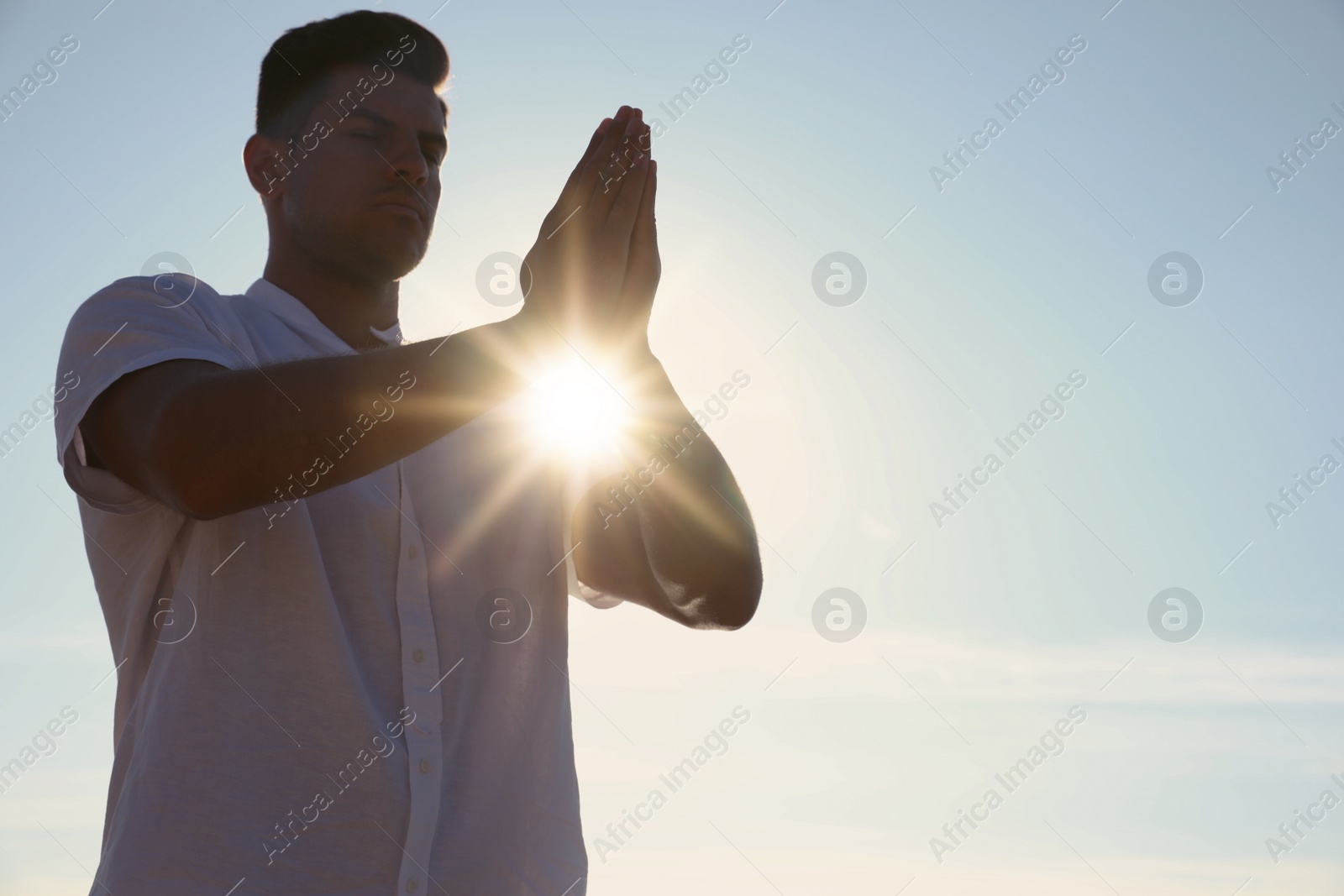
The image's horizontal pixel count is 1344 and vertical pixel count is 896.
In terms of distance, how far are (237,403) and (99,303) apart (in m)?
0.59

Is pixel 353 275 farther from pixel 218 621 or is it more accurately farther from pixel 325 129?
pixel 218 621

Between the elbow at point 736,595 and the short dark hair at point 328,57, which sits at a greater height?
the short dark hair at point 328,57

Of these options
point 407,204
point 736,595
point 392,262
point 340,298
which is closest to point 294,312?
point 340,298

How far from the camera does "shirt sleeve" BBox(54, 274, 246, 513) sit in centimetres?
213

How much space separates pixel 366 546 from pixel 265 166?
1.63 meters

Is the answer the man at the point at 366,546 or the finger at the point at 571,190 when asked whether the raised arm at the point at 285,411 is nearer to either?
the man at the point at 366,546

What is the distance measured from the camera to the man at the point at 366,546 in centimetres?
196

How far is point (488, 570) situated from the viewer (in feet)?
8.25

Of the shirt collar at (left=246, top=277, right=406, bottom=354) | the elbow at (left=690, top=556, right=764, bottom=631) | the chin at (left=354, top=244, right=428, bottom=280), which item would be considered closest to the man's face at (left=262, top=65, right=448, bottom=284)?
the chin at (left=354, top=244, right=428, bottom=280)

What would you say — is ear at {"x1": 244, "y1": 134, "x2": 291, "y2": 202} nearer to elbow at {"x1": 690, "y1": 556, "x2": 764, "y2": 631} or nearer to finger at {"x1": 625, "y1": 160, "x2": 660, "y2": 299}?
finger at {"x1": 625, "y1": 160, "x2": 660, "y2": 299}

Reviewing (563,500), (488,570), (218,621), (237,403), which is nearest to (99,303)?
(237,403)

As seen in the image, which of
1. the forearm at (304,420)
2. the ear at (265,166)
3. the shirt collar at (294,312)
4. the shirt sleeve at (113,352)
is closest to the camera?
the forearm at (304,420)

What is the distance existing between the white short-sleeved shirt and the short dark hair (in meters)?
1.17

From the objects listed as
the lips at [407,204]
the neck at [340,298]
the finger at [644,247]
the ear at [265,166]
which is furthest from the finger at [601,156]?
the ear at [265,166]
